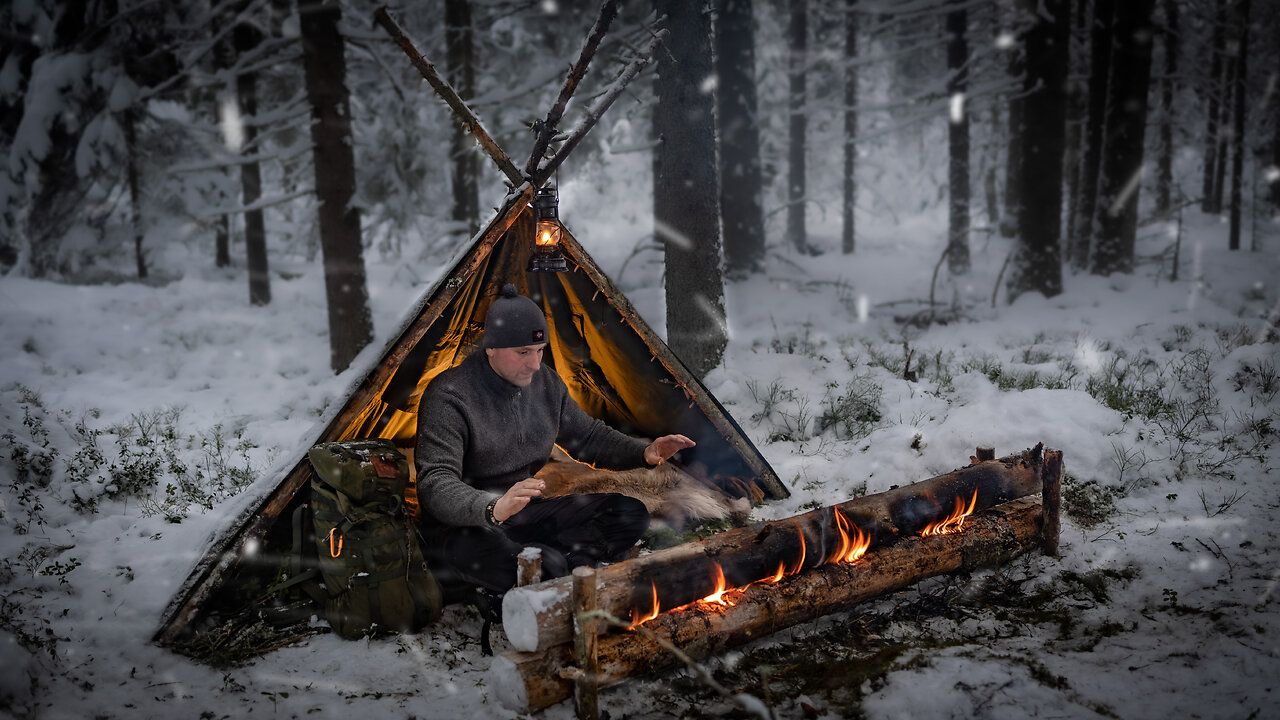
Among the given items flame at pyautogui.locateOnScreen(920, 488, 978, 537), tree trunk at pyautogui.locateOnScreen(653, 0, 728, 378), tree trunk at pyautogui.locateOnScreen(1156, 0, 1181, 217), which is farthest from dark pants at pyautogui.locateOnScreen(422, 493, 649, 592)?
tree trunk at pyautogui.locateOnScreen(1156, 0, 1181, 217)

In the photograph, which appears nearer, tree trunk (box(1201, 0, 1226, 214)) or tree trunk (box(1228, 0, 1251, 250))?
tree trunk (box(1228, 0, 1251, 250))

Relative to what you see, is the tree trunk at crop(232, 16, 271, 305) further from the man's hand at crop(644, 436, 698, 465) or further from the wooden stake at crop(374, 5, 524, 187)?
the man's hand at crop(644, 436, 698, 465)

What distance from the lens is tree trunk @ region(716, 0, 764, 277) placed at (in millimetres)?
10398

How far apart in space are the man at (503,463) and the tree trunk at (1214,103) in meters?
16.7

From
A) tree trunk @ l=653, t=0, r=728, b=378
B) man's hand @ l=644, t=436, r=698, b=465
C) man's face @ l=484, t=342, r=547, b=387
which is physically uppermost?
tree trunk @ l=653, t=0, r=728, b=378

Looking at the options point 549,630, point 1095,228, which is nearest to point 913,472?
point 549,630

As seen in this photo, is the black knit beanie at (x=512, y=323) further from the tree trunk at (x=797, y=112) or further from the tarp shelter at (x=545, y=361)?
the tree trunk at (x=797, y=112)

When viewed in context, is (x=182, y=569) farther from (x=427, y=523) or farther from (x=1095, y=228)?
(x=1095, y=228)

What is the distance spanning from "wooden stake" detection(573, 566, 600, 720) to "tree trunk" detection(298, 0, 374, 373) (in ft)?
20.9

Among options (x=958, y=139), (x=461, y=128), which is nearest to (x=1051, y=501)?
(x=461, y=128)

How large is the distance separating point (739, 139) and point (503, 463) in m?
8.71

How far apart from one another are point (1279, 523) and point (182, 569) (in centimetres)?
615

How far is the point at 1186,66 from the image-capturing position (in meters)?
17.4

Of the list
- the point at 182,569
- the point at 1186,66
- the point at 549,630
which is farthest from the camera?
the point at 1186,66
